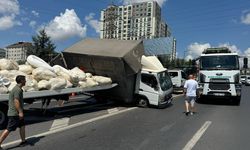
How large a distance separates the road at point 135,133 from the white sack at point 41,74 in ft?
4.87

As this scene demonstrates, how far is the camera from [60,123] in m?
11.3

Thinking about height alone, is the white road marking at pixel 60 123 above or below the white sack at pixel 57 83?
below

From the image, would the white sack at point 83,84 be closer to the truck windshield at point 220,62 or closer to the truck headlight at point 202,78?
the truck headlight at point 202,78

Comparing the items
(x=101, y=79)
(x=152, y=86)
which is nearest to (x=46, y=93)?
(x=101, y=79)

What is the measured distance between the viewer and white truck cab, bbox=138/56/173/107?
54.2 feet

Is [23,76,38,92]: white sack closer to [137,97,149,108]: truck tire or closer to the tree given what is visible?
[137,97,149,108]: truck tire

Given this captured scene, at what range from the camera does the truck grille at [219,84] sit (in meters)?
19.5

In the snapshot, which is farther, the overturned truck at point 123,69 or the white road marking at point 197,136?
the overturned truck at point 123,69

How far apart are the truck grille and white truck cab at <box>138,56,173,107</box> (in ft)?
12.4

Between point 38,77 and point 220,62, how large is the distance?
38.1 ft

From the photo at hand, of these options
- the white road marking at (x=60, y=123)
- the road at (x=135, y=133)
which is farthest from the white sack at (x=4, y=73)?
the white road marking at (x=60, y=123)

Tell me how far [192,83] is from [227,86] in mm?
5528

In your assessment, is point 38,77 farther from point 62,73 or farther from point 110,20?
point 110,20

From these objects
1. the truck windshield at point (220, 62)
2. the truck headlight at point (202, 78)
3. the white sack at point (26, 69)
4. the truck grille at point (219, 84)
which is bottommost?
the truck grille at point (219, 84)
